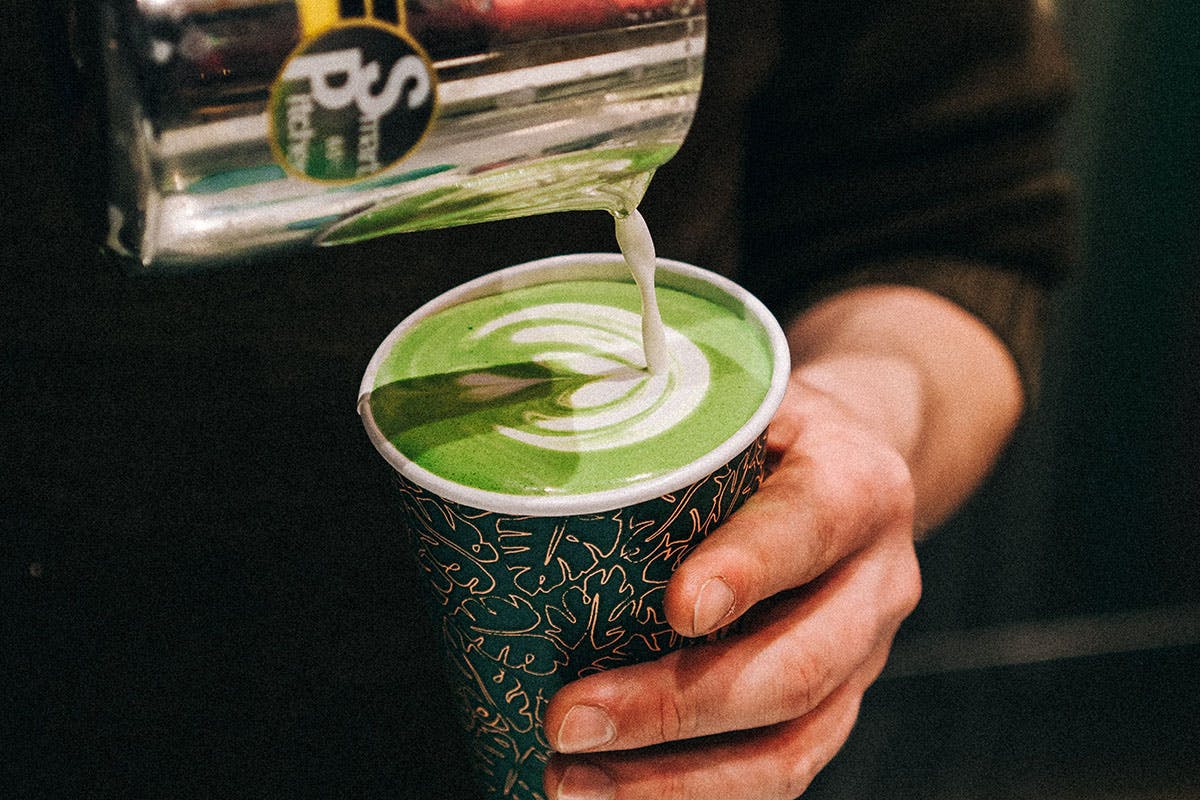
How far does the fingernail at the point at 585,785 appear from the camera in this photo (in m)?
0.62

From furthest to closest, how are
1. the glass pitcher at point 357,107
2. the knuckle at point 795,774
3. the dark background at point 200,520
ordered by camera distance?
the dark background at point 200,520 → the knuckle at point 795,774 → the glass pitcher at point 357,107

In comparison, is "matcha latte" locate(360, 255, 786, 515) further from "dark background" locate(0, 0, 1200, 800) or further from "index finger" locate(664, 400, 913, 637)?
"dark background" locate(0, 0, 1200, 800)

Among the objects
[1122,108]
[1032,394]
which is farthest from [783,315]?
[1122,108]

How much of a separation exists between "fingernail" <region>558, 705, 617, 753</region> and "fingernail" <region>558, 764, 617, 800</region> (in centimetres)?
4

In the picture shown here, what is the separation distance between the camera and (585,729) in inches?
23.1

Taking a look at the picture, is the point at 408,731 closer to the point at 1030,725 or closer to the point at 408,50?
the point at 408,50

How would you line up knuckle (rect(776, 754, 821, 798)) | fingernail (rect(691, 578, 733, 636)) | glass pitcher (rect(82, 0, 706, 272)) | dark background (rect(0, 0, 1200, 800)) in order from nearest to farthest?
glass pitcher (rect(82, 0, 706, 272)), fingernail (rect(691, 578, 733, 636)), knuckle (rect(776, 754, 821, 798)), dark background (rect(0, 0, 1200, 800))

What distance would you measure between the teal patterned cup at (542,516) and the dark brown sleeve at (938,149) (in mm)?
508

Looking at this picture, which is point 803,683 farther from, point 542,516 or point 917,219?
point 917,219

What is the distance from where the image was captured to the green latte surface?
0.60m

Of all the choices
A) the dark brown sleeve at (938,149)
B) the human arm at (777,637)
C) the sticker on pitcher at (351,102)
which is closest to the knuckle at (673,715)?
the human arm at (777,637)

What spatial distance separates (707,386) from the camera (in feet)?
2.18

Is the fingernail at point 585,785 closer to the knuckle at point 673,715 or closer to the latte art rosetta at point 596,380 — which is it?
the knuckle at point 673,715

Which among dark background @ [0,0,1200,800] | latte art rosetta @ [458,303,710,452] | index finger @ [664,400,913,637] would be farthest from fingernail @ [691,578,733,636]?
dark background @ [0,0,1200,800]
